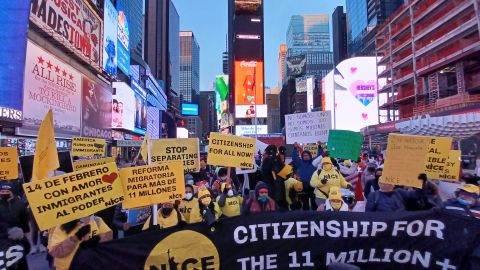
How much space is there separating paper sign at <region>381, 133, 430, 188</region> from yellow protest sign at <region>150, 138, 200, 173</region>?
3.43 m

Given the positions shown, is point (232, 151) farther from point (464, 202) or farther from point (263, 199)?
point (464, 202)

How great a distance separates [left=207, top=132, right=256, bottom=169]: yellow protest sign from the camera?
747cm

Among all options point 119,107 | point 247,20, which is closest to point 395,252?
point 119,107

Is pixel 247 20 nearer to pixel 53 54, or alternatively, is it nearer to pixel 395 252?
pixel 53 54

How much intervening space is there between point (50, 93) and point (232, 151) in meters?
21.8

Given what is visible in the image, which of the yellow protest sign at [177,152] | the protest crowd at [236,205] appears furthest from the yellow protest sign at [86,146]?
the yellow protest sign at [177,152]

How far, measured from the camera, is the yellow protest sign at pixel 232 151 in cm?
747

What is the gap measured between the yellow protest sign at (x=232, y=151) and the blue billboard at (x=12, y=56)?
15697 millimetres

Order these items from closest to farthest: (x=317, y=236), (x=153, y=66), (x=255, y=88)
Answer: (x=317, y=236), (x=255, y=88), (x=153, y=66)

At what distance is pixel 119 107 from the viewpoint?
53.2 meters

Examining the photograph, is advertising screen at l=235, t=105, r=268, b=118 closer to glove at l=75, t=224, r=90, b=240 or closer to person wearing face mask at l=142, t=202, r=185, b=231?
person wearing face mask at l=142, t=202, r=185, b=231

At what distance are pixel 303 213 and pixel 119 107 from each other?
51680 millimetres

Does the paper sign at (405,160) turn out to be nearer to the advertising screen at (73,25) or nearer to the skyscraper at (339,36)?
the advertising screen at (73,25)

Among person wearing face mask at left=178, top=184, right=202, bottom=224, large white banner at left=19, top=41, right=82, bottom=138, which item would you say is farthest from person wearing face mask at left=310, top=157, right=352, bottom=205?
large white banner at left=19, top=41, right=82, bottom=138
